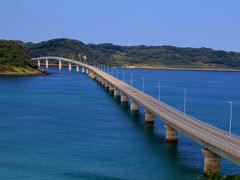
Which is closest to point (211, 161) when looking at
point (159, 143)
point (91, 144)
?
point (159, 143)

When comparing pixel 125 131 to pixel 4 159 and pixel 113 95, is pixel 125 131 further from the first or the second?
pixel 113 95

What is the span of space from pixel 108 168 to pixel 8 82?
133 metres

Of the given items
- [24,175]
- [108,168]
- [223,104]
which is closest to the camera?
[24,175]

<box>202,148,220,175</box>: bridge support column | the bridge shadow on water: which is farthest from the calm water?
<box>202,148,220,175</box>: bridge support column

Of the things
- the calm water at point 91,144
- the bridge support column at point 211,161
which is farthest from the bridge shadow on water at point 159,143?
the bridge support column at point 211,161

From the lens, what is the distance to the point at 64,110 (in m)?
113

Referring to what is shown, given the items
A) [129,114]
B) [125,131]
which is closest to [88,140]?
[125,131]

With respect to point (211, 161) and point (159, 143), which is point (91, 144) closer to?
point (159, 143)

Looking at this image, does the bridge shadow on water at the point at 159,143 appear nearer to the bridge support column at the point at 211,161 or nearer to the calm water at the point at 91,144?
the calm water at the point at 91,144

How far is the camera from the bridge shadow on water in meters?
62.6

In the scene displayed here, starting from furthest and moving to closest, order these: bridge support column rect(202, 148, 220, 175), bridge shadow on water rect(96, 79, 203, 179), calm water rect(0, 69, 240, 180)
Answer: bridge shadow on water rect(96, 79, 203, 179) → calm water rect(0, 69, 240, 180) → bridge support column rect(202, 148, 220, 175)

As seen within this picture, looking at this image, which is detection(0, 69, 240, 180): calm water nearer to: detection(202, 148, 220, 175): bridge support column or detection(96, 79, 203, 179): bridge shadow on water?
detection(96, 79, 203, 179): bridge shadow on water

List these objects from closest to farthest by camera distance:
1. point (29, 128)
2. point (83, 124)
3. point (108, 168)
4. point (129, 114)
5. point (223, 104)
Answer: point (108, 168) < point (29, 128) < point (83, 124) < point (129, 114) < point (223, 104)

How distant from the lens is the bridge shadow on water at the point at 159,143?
206 feet
